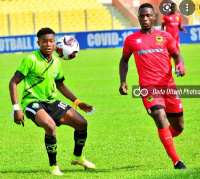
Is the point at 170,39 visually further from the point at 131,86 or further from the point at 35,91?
the point at 131,86

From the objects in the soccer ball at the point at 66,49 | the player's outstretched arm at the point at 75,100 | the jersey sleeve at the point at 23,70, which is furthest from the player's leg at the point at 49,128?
the soccer ball at the point at 66,49

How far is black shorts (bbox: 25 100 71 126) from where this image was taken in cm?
621

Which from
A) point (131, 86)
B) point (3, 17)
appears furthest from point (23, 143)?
point (3, 17)

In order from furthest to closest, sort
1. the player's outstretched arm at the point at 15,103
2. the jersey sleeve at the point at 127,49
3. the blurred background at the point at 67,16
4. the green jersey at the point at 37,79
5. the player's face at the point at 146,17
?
the blurred background at the point at 67,16 < the jersey sleeve at the point at 127,49 < the player's face at the point at 146,17 < the green jersey at the point at 37,79 < the player's outstretched arm at the point at 15,103

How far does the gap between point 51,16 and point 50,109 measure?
110 ft

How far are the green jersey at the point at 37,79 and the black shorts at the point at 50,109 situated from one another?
0.23 ft

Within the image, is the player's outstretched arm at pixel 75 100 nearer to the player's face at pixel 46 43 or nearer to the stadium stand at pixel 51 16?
the player's face at pixel 46 43

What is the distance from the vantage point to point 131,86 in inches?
595

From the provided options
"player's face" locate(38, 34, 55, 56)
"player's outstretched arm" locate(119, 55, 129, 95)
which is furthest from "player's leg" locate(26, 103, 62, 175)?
"player's outstretched arm" locate(119, 55, 129, 95)

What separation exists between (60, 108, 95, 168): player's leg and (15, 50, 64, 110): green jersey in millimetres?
303

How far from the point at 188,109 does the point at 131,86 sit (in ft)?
13.9

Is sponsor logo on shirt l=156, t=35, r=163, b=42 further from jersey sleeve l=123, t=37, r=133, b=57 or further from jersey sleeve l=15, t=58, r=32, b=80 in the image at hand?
jersey sleeve l=15, t=58, r=32, b=80

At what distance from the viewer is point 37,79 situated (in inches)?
252

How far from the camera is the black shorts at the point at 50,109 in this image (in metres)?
6.21
